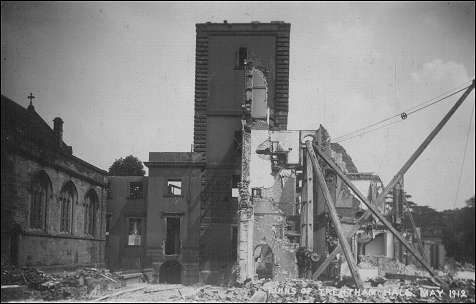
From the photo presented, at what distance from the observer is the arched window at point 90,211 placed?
26969 mm

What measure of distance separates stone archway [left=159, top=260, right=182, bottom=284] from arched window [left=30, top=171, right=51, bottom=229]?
7825 mm

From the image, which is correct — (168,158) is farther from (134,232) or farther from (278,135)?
(278,135)

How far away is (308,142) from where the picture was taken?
20.7 m

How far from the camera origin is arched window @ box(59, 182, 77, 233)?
24.1 metres

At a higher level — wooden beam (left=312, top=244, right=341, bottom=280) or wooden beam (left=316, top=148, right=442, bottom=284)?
wooden beam (left=316, top=148, right=442, bottom=284)

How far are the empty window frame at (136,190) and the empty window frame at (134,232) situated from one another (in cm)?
138

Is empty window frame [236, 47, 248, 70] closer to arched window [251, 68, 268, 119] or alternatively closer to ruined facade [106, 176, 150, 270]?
arched window [251, 68, 268, 119]

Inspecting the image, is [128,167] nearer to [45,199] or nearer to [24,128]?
[24,128]

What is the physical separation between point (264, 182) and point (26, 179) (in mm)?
10248

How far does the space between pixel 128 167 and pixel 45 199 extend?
3604cm

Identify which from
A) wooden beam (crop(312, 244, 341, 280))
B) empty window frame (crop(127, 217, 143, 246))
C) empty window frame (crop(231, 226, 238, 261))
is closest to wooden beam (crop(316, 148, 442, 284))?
wooden beam (crop(312, 244, 341, 280))

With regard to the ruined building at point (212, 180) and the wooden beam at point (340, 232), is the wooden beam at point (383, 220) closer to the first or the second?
the wooden beam at point (340, 232)

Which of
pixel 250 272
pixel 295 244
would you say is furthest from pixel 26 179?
pixel 295 244

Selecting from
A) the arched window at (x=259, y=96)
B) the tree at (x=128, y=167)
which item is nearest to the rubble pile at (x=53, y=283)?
the arched window at (x=259, y=96)
